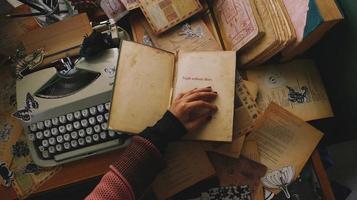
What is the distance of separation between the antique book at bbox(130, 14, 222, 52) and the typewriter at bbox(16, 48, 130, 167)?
0.38 ft

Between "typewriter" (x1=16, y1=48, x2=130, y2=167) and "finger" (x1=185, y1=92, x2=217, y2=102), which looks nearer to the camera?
"finger" (x1=185, y1=92, x2=217, y2=102)

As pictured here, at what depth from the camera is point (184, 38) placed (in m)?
1.21

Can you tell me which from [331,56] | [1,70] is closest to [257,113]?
[331,56]

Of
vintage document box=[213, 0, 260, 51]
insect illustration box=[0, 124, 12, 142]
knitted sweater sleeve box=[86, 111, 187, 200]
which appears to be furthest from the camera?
insect illustration box=[0, 124, 12, 142]

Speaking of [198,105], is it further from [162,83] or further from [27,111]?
[27,111]

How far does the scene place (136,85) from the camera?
1104 mm

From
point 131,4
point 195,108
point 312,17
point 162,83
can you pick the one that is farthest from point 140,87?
point 312,17

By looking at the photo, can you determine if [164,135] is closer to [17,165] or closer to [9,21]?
[17,165]

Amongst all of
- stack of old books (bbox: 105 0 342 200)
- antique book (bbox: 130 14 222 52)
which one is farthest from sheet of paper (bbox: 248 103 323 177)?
antique book (bbox: 130 14 222 52)

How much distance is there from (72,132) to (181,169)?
13.3 inches

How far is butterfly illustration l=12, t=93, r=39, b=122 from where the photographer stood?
3.87 feet

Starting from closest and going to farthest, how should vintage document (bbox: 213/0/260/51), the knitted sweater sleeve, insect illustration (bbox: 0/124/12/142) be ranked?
the knitted sweater sleeve → vintage document (bbox: 213/0/260/51) → insect illustration (bbox: 0/124/12/142)

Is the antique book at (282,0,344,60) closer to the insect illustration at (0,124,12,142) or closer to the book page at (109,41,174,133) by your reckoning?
the book page at (109,41,174,133)

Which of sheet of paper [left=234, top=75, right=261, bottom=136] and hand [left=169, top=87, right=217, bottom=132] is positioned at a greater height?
hand [left=169, top=87, right=217, bottom=132]
